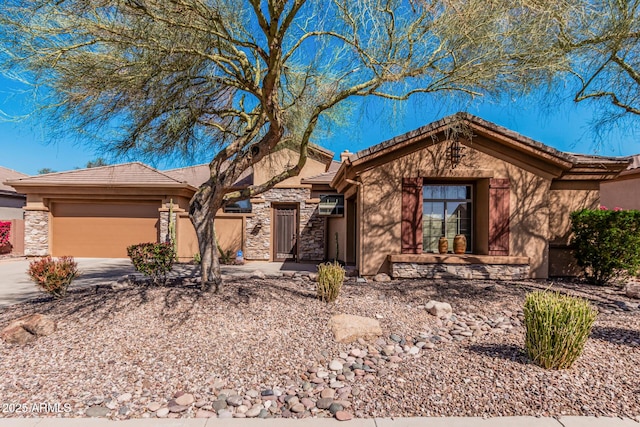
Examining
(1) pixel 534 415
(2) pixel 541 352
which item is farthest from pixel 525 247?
(1) pixel 534 415

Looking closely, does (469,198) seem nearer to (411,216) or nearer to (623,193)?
(411,216)

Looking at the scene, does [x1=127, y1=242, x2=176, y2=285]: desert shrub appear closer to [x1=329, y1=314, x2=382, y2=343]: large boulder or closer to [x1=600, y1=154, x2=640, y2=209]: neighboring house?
[x1=329, y1=314, x2=382, y2=343]: large boulder

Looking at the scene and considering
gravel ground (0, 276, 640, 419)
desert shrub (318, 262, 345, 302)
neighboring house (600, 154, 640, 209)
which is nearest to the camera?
gravel ground (0, 276, 640, 419)

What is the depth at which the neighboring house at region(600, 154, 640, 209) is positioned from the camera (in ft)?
42.3

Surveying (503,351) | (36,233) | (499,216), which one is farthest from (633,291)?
(36,233)

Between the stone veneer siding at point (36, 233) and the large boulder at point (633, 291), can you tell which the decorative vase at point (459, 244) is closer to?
the large boulder at point (633, 291)

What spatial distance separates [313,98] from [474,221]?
212 inches

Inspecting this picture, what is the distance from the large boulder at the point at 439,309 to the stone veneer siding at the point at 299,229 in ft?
24.0

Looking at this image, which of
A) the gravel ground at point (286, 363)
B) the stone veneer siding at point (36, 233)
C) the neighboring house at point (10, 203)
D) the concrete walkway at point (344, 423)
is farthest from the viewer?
the neighboring house at point (10, 203)

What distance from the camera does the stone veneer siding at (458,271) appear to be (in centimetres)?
812

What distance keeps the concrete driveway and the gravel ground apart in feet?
4.86

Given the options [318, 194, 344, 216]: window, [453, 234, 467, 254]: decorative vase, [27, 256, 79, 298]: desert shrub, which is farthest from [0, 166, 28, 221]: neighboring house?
[453, 234, 467, 254]: decorative vase

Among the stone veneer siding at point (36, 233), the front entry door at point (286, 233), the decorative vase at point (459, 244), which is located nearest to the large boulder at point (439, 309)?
the decorative vase at point (459, 244)

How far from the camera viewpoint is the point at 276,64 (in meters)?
5.14
